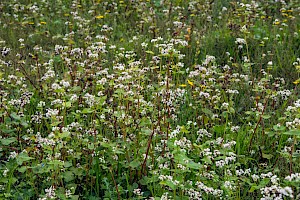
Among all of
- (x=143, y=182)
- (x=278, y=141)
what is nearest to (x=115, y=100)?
(x=143, y=182)

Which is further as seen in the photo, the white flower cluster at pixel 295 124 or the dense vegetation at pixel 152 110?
the dense vegetation at pixel 152 110

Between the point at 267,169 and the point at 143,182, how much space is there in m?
0.99

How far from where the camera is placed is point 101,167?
368 cm

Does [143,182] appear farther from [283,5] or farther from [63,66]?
[283,5]

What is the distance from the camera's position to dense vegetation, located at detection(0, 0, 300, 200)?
3271 millimetres

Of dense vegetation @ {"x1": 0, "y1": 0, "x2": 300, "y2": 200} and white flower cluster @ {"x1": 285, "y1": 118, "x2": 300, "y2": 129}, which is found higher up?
white flower cluster @ {"x1": 285, "y1": 118, "x2": 300, "y2": 129}

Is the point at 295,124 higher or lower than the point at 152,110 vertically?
higher

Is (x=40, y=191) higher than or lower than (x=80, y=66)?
lower

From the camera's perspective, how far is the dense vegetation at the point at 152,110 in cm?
327

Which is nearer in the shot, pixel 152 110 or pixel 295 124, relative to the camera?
pixel 295 124

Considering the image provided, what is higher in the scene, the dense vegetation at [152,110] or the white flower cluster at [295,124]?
the white flower cluster at [295,124]

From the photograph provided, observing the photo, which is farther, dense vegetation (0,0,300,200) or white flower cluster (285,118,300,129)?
dense vegetation (0,0,300,200)

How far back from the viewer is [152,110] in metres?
3.94

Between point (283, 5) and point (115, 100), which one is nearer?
point (115, 100)
